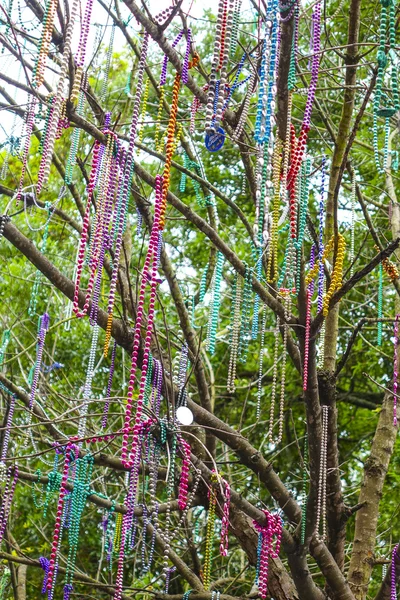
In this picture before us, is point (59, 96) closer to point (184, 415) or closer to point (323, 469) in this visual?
point (184, 415)

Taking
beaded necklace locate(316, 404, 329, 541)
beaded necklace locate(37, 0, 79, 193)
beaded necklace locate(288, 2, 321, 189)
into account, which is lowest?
beaded necklace locate(316, 404, 329, 541)

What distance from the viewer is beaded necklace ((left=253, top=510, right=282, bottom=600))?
3.41 metres

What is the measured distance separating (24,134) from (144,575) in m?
3.28

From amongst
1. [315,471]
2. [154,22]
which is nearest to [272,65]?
[154,22]

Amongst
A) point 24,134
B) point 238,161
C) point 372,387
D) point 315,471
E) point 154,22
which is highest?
point 238,161

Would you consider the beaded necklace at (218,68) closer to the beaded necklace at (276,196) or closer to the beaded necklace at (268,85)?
the beaded necklace at (268,85)

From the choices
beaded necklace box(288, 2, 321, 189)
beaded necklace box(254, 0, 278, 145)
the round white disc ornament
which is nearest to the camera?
beaded necklace box(254, 0, 278, 145)

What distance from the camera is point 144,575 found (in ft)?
18.0

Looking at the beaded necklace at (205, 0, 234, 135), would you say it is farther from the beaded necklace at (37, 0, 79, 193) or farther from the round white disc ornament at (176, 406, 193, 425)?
the round white disc ornament at (176, 406, 193, 425)

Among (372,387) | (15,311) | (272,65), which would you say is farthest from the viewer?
(372,387)

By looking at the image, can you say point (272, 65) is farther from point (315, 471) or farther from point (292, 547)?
point (292, 547)

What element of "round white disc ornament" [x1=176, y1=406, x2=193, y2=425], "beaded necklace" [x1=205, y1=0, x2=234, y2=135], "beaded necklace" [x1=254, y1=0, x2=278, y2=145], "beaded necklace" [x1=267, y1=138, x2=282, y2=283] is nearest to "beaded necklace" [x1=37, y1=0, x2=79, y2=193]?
"beaded necklace" [x1=205, y1=0, x2=234, y2=135]

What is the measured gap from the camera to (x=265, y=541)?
3498 mm

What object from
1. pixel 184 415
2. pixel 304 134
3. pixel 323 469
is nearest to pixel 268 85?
pixel 304 134
